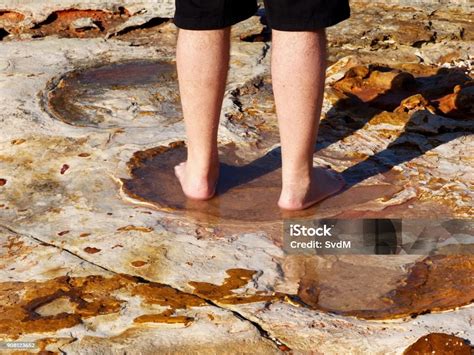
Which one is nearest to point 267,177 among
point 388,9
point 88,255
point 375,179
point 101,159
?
point 375,179

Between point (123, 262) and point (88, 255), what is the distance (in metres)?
0.11

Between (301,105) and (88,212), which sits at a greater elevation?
(301,105)

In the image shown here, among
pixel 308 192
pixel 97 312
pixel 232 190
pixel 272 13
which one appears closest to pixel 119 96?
pixel 232 190

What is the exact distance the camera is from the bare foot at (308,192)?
3.00 meters

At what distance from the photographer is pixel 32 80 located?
4.01 m

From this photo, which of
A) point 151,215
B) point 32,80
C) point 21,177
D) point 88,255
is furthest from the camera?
point 32,80

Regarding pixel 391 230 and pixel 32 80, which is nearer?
pixel 391 230

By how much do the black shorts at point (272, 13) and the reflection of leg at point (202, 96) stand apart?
46 millimetres

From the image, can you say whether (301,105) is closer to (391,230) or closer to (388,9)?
(391,230)

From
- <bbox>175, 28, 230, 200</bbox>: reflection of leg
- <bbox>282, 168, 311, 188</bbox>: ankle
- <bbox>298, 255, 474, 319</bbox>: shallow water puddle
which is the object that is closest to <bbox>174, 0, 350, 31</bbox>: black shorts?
<bbox>175, 28, 230, 200</bbox>: reflection of leg

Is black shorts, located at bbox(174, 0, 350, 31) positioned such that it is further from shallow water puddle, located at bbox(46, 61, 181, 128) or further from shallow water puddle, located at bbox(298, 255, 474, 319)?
shallow water puddle, located at bbox(46, 61, 181, 128)

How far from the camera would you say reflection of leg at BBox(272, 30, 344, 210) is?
280 cm

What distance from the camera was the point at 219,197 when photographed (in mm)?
3125

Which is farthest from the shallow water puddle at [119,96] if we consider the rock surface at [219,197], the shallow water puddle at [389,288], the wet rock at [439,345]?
the wet rock at [439,345]
